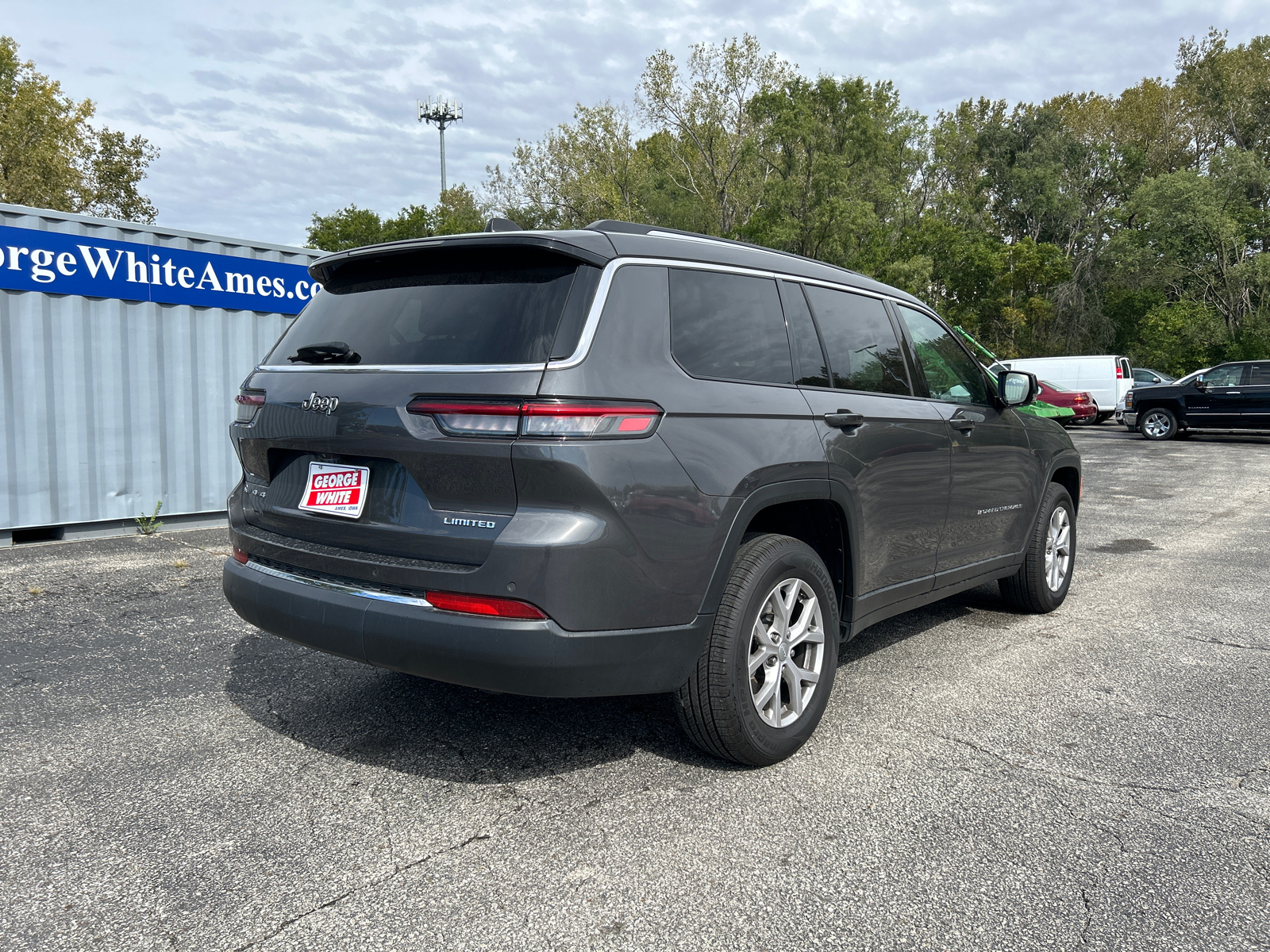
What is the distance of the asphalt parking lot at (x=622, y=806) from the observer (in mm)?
2389

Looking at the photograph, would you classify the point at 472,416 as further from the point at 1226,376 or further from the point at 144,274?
the point at 1226,376

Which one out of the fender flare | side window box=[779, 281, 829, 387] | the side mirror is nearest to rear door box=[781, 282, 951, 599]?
side window box=[779, 281, 829, 387]

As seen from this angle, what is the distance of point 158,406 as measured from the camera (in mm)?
8727

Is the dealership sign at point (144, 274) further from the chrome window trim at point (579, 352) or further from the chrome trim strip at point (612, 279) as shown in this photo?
the chrome trim strip at point (612, 279)

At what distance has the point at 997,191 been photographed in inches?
2048

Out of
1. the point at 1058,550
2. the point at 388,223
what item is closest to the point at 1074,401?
the point at 1058,550

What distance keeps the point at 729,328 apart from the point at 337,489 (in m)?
1.46

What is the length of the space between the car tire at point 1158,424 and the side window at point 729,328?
72.6 ft

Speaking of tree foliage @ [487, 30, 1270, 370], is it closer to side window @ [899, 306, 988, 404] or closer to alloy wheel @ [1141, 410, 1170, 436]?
alloy wheel @ [1141, 410, 1170, 436]

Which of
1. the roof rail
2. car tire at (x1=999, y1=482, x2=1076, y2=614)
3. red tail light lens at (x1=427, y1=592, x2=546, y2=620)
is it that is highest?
the roof rail

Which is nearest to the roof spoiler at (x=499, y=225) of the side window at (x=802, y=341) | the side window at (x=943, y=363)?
the side window at (x=802, y=341)

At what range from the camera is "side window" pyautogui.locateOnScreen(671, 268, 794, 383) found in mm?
3111

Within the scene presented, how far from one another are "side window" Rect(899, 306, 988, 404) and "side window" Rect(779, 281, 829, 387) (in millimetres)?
959

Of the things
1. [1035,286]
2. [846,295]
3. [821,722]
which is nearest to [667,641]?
[821,722]
